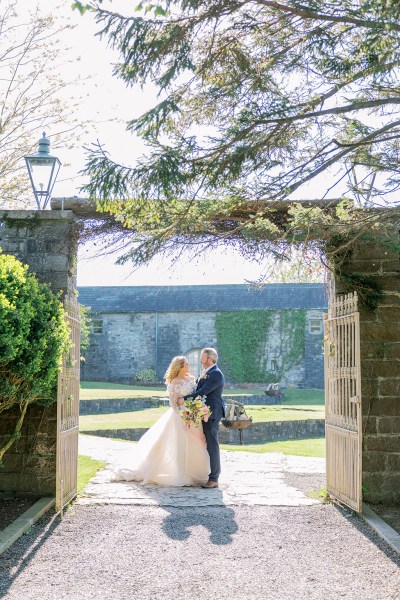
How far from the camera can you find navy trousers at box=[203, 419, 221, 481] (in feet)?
29.3

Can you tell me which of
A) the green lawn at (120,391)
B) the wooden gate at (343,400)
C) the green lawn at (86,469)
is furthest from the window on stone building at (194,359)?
the wooden gate at (343,400)

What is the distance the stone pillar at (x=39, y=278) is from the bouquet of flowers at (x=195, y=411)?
1684 millimetres

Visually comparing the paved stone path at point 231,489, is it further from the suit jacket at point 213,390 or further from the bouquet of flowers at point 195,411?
the suit jacket at point 213,390

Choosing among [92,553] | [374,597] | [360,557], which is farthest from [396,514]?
[92,553]

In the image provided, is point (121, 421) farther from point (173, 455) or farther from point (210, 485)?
point (210, 485)

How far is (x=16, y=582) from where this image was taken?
5.00 meters

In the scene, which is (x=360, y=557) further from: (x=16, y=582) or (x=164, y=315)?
(x=164, y=315)

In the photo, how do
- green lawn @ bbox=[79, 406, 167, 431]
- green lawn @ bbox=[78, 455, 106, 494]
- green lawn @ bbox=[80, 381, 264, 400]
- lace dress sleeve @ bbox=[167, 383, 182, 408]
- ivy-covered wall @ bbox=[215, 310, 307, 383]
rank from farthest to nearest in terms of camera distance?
ivy-covered wall @ bbox=[215, 310, 307, 383]
green lawn @ bbox=[80, 381, 264, 400]
green lawn @ bbox=[79, 406, 167, 431]
lace dress sleeve @ bbox=[167, 383, 182, 408]
green lawn @ bbox=[78, 455, 106, 494]

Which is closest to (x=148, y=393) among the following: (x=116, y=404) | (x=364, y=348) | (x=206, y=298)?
(x=116, y=404)

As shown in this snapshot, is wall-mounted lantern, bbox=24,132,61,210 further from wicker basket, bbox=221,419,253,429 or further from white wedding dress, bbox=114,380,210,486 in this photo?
wicker basket, bbox=221,419,253,429

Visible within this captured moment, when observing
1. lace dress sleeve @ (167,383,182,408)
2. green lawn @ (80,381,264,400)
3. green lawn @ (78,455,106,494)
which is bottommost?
green lawn @ (78,455,106,494)

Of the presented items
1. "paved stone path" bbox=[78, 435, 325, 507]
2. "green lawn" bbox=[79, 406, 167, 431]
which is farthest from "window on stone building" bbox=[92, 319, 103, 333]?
"paved stone path" bbox=[78, 435, 325, 507]

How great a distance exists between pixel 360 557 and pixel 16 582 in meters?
2.56

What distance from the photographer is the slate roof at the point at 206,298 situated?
114ft
